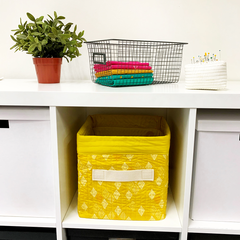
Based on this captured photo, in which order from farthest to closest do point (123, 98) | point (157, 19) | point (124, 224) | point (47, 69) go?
point (157, 19)
point (47, 69)
point (124, 224)
point (123, 98)

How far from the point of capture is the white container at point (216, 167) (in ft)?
2.64

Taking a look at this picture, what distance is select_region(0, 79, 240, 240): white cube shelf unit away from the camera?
77 cm

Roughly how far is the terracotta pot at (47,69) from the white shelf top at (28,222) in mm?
559

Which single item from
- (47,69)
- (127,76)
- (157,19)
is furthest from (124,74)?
(157,19)

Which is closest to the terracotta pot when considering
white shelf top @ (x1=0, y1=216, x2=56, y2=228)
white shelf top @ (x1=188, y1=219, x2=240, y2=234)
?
white shelf top @ (x1=0, y1=216, x2=56, y2=228)

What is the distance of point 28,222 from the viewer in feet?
2.91

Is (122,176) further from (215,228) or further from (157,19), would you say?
(157,19)

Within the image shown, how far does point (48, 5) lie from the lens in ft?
4.00

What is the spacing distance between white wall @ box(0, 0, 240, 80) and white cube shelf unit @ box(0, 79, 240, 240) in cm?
43

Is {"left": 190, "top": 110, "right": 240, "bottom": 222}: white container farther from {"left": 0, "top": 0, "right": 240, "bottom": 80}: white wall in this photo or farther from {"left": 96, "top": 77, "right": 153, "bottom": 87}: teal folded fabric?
{"left": 0, "top": 0, "right": 240, "bottom": 80}: white wall

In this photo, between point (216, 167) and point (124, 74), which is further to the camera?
point (124, 74)

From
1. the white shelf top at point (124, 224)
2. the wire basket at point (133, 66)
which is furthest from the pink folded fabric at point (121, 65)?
the white shelf top at point (124, 224)

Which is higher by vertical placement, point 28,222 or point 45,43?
point 45,43

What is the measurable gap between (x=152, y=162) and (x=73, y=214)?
14.9 inches
